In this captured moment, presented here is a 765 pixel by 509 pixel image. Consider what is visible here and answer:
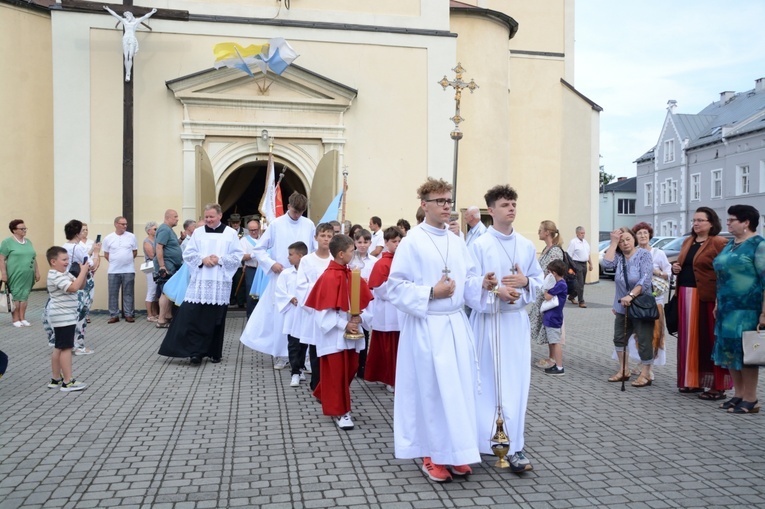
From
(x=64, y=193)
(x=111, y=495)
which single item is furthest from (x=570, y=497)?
(x=64, y=193)

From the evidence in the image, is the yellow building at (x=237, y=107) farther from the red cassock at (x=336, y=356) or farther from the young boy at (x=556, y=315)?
the red cassock at (x=336, y=356)

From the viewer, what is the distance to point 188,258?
904 centimetres

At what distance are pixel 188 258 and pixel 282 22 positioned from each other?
8.25 meters

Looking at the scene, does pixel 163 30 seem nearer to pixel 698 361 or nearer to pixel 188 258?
pixel 188 258

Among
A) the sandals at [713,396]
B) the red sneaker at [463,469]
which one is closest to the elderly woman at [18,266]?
the red sneaker at [463,469]

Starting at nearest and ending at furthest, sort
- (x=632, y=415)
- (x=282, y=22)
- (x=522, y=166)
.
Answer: (x=632, y=415) → (x=282, y=22) → (x=522, y=166)

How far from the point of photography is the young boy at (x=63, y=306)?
282 inches

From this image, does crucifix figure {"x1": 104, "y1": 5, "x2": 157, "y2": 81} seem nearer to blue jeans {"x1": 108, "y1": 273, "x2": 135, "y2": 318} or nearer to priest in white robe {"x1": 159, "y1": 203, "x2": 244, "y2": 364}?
blue jeans {"x1": 108, "y1": 273, "x2": 135, "y2": 318}

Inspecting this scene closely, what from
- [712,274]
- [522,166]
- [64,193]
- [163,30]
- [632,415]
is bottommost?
[632,415]

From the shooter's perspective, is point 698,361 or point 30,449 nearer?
point 30,449

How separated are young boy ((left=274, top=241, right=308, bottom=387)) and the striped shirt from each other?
2.20 m

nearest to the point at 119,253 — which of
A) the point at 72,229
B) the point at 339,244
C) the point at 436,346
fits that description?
the point at 72,229

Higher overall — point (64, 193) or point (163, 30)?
point (163, 30)

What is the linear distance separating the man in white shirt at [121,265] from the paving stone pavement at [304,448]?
429 centimetres
